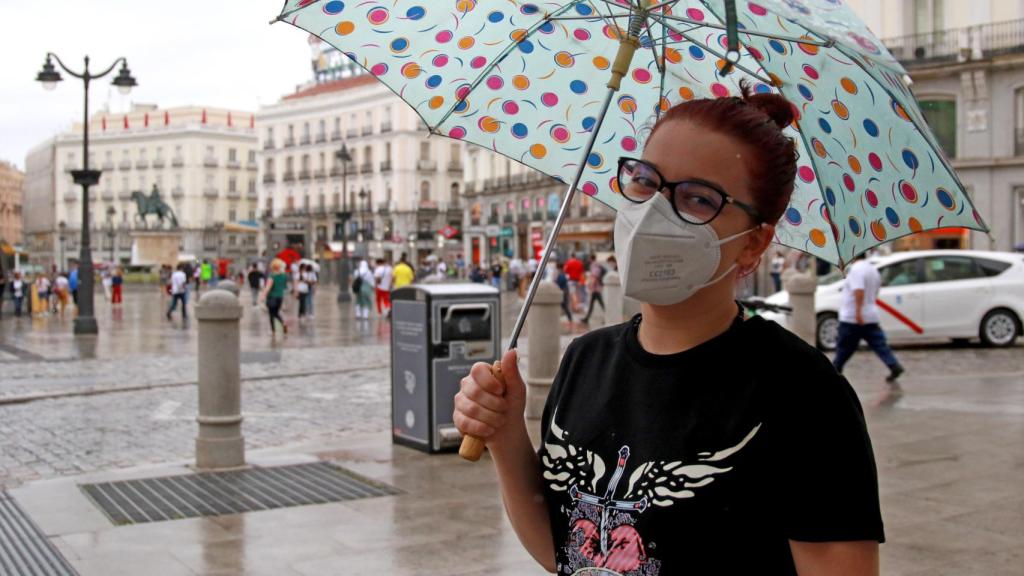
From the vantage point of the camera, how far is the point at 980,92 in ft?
117

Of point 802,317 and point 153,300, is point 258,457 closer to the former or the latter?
point 802,317

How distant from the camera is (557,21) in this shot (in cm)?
298

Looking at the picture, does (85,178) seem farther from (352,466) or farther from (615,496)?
(615,496)

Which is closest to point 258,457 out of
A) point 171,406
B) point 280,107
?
point 171,406

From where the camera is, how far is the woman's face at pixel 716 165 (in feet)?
6.45

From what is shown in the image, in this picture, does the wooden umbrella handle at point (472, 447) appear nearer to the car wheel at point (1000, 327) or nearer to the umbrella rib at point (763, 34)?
the umbrella rib at point (763, 34)

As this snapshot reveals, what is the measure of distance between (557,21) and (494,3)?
18cm

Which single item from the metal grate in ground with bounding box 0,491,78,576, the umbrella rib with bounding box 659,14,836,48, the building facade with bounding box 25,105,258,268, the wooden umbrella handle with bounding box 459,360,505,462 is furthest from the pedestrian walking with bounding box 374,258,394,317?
the building facade with bounding box 25,105,258,268

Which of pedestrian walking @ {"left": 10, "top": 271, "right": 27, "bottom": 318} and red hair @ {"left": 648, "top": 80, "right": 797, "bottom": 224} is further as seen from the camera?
pedestrian walking @ {"left": 10, "top": 271, "right": 27, "bottom": 318}

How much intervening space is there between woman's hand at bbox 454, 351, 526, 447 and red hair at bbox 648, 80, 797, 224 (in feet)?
1.78

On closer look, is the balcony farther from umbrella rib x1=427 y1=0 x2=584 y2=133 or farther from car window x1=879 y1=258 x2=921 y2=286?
umbrella rib x1=427 y1=0 x2=584 y2=133

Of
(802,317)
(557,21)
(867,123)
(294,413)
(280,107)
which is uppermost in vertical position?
(280,107)

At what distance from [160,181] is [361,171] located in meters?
31.9

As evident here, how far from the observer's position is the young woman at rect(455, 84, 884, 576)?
182cm
